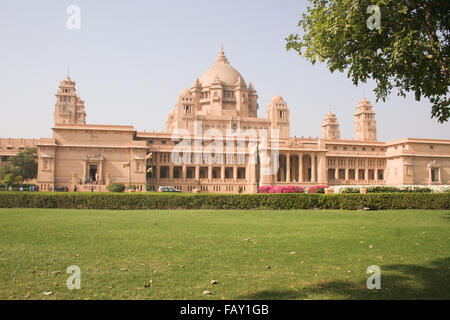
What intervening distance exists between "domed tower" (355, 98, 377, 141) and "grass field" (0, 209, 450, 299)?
283 feet

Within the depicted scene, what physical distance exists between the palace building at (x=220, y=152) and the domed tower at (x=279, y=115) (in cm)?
20

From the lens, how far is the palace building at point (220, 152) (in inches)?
2180

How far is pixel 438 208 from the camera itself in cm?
2325

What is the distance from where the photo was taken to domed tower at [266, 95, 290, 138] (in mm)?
72750

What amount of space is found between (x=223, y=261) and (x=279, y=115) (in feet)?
220

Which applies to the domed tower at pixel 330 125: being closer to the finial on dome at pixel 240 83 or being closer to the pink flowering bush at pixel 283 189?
the finial on dome at pixel 240 83

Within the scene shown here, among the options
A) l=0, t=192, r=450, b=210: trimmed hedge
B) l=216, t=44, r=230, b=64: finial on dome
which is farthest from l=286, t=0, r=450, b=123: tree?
l=216, t=44, r=230, b=64: finial on dome

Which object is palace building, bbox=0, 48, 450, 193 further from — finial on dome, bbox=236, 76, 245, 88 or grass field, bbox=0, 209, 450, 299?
grass field, bbox=0, 209, 450, 299

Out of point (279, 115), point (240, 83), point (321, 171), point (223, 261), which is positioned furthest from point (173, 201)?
point (240, 83)

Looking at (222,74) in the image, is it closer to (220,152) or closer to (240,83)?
(240,83)

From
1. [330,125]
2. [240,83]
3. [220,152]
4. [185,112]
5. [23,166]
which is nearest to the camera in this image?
[220,152]

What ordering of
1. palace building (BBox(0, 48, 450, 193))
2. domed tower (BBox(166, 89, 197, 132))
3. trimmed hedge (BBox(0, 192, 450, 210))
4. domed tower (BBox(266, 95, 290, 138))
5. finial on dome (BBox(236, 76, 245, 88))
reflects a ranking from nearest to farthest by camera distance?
1. trimmed hedge (BBox(0, 192, 450, 210))
2. palace building (BBox(0, 48, 450, 193))
3. domed tower (BBox(166, 89, 197, 132))
4. domed tower (BBox(266, 95, 290, 138))
5. finial on dome (BBox(236, 76, 245, 88))

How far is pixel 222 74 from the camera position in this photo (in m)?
81.5

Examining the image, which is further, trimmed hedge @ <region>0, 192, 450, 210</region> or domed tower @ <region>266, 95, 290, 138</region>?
domed tower @ <region>266, 95, 290, 138</region>
